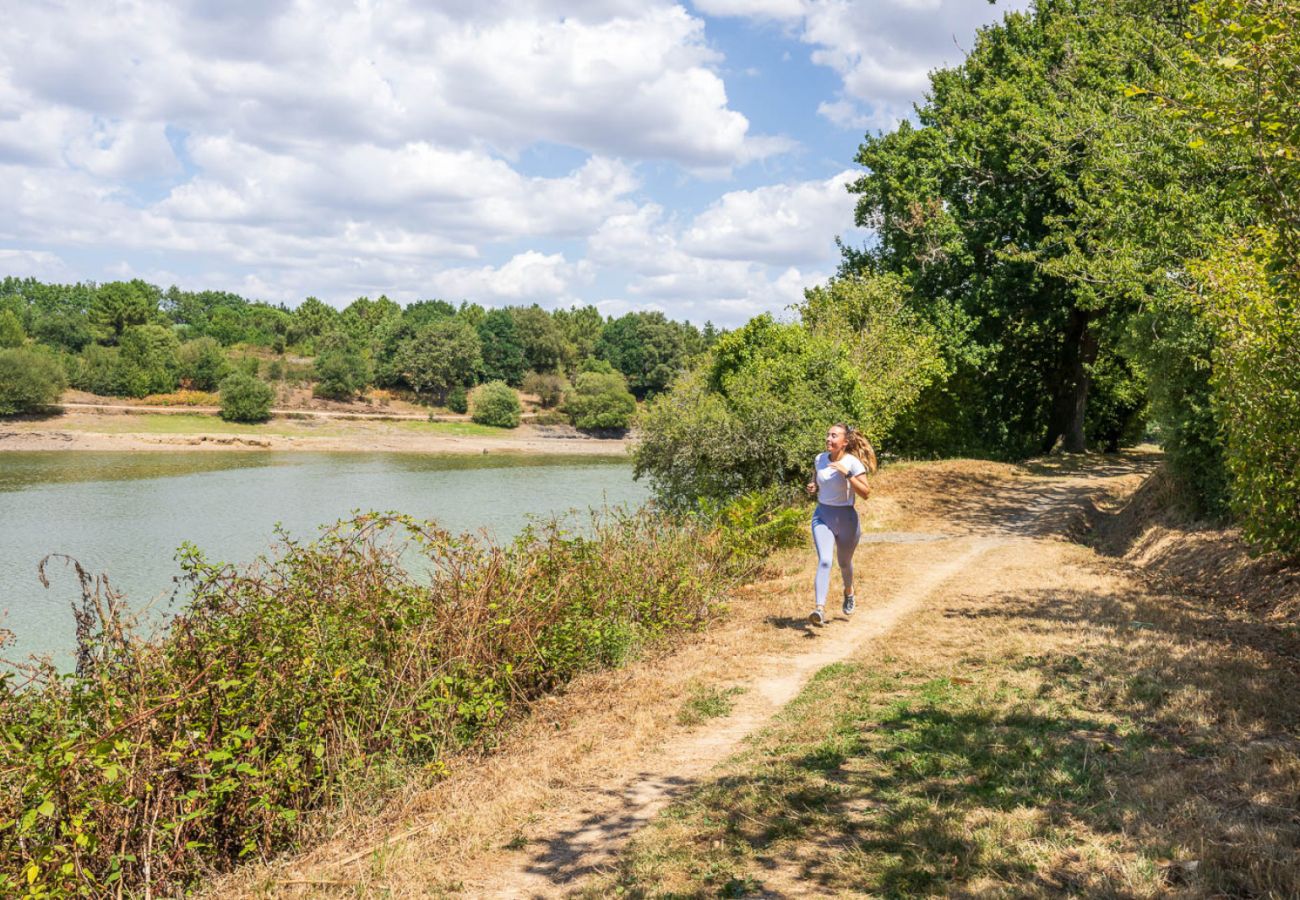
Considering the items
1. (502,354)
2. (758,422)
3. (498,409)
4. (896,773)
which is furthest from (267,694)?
(502,354)

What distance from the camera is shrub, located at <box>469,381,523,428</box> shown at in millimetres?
91938

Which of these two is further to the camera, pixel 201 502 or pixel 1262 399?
pixel 201 502

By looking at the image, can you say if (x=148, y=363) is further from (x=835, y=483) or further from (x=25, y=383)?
(x=835, y=483)

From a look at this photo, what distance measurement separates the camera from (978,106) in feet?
90.0

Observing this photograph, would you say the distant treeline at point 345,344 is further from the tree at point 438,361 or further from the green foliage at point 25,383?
the green foliage at point 25,383

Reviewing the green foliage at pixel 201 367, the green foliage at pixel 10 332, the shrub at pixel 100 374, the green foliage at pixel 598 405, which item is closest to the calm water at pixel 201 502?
the shrub at pixel 100 374

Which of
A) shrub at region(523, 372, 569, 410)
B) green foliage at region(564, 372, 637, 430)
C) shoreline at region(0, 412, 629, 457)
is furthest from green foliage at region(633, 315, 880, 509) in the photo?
shrub at region(523, 372, 569, 410)

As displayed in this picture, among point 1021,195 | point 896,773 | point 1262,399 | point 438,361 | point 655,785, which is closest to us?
point 896,773

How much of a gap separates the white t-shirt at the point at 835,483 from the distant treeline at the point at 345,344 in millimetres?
67924

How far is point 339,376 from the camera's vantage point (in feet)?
302

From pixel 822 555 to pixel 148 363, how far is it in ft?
290

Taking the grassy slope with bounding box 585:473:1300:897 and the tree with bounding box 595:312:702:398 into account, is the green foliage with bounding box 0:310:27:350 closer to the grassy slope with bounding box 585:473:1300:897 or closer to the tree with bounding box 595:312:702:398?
the tree with bounding box 595:312:702:398

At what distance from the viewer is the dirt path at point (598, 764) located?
4.77m

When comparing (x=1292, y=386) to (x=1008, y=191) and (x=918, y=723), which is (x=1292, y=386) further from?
(x=1008, y=191)
